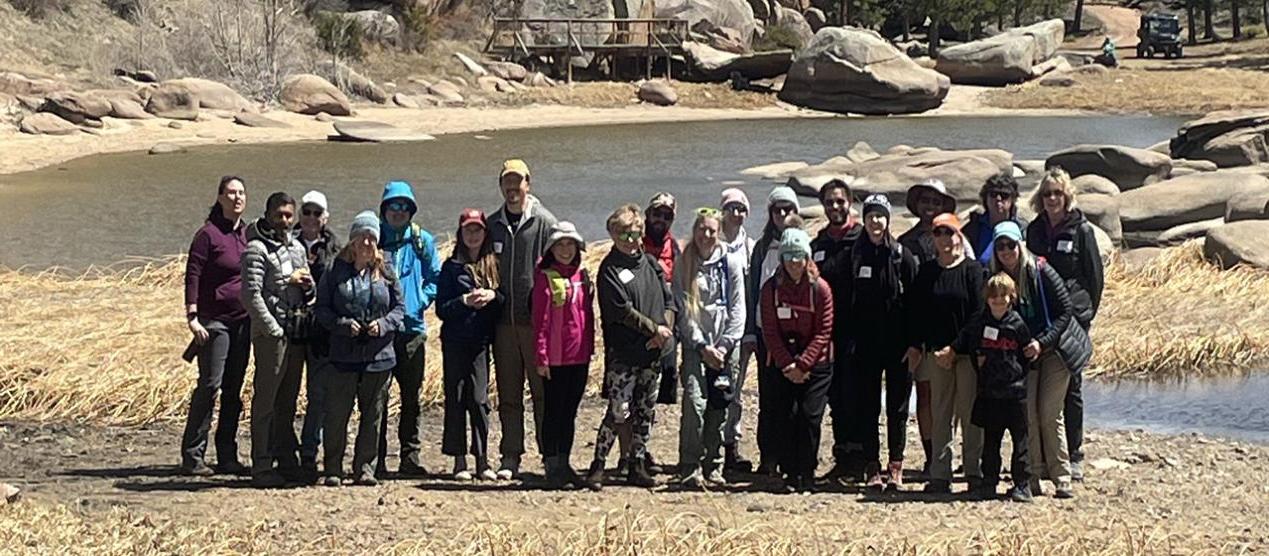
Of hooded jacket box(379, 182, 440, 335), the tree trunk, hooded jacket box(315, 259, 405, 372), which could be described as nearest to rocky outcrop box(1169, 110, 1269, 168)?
hooded jacket box(379, 182, 440, 335)

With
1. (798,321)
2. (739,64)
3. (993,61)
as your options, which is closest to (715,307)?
(798,321)

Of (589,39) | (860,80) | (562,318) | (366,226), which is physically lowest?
(562,318)

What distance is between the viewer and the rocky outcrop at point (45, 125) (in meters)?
29.9

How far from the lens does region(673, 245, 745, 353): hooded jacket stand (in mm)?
7926

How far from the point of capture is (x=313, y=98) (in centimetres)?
3741

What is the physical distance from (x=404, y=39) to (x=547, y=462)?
1575 inches

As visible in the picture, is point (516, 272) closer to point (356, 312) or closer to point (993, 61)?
point (356, 312)

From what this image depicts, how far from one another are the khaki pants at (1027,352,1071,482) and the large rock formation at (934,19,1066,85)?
4412 centimetres

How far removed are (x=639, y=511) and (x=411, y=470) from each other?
1.41 meters

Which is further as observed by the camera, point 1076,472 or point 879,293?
point 1076,472

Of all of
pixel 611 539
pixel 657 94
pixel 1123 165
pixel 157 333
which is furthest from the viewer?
pixel 657 94

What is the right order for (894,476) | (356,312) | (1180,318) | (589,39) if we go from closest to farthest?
(356,312) → (894,476) → (1180,318) → (589,39)

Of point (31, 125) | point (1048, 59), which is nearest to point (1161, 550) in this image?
point (31, 125)

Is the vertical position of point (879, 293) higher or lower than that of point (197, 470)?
higher
